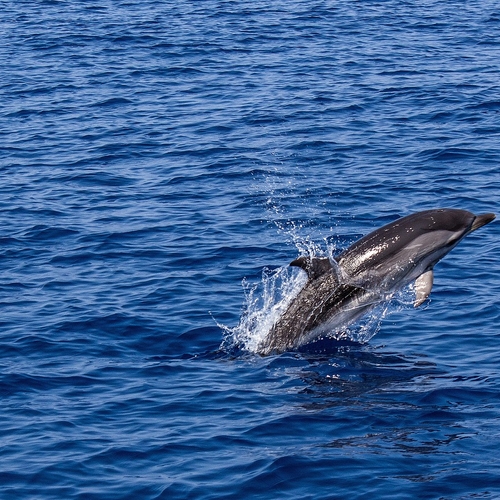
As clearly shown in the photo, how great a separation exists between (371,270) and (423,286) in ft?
3.35

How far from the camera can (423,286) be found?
17.0 meters

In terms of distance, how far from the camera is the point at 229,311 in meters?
18.7

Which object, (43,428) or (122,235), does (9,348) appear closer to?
(43,428)

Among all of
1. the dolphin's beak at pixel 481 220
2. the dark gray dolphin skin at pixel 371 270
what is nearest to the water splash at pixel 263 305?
the dark gray dolphin skin at pixel 371 270

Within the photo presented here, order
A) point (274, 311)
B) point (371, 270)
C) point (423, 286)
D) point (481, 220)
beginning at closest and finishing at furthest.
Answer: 1. point (371, 270)
2. point (481, 220)
3. point (423, 286)
4. point (274, 311)

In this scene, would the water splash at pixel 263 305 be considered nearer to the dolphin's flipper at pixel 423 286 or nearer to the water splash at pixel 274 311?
the water splash at pixel 274 311

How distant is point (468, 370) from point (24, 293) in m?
7.87

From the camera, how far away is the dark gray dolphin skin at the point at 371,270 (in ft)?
54.2

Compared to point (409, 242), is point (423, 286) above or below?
below

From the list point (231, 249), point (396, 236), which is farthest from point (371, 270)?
point (231, 249)

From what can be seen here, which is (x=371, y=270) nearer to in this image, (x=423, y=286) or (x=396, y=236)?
(x=396, y=236)

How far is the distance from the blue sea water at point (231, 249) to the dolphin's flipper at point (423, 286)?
0.82m

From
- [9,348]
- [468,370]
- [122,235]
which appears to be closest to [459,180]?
[122,235]

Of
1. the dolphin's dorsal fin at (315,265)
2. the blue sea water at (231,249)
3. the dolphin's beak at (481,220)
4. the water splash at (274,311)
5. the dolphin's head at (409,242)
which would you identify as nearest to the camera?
the blue sea water at (231,249)
